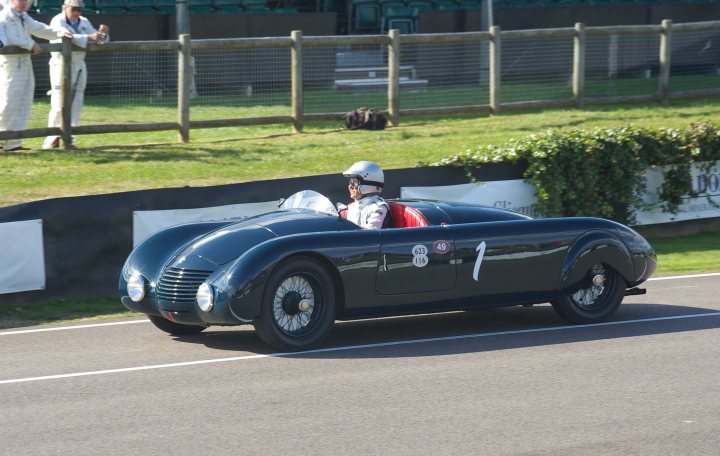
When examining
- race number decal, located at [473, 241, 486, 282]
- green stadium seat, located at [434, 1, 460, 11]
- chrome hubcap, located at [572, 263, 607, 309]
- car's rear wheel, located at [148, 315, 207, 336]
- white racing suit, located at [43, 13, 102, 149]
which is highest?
green stadium seat, located at [434, 1, 460, 11]

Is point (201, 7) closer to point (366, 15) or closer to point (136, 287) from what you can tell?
point (366, 15)

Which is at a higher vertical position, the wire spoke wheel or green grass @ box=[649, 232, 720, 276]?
the wire spoke wheel

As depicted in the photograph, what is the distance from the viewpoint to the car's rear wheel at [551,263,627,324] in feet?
34.5

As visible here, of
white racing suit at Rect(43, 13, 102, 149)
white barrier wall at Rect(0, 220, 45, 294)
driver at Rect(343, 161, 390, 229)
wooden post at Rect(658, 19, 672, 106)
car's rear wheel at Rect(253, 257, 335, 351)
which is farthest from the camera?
wooden post at Rect(658, 19, 672, 106)

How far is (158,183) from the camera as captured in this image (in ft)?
49.6

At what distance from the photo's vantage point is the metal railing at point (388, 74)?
17281mm

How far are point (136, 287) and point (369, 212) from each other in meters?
2.08

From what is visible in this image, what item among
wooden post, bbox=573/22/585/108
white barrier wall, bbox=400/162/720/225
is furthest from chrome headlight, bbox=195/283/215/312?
wooden post, bbox=573/22/585/108

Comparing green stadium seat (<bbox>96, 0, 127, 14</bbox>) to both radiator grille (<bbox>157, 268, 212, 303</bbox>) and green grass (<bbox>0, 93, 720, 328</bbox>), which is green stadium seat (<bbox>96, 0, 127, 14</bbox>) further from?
radiator grille (<bbox>157, 268, 212, 303</bbox>)

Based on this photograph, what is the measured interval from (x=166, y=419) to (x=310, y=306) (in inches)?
89.7

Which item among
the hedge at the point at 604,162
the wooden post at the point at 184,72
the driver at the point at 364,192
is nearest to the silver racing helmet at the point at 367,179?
the driver at the point at 364,192

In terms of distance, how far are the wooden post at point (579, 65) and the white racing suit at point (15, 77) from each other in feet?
33.2

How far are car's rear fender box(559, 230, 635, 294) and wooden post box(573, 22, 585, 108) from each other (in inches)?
455

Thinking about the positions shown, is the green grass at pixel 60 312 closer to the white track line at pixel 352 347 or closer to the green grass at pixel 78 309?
the green grass at pixel 78 309
